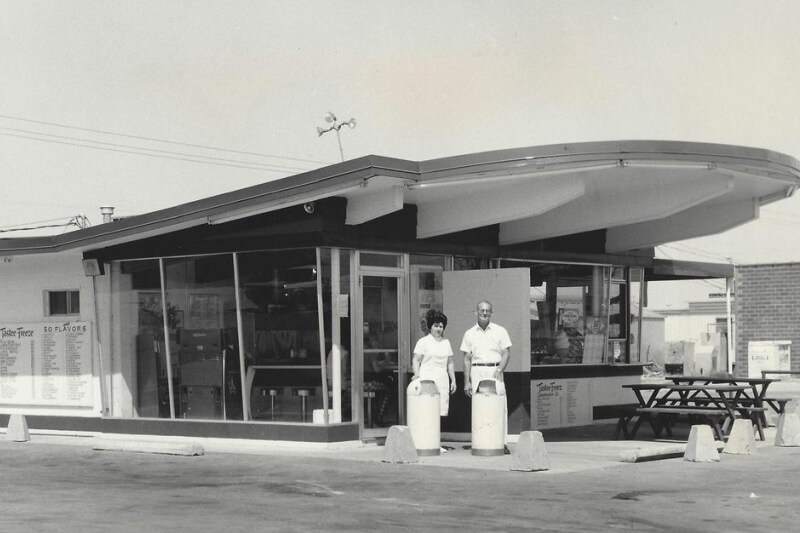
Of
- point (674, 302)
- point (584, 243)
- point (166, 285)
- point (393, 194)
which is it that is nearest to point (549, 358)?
point (584, 243)

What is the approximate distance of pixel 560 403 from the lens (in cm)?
1839

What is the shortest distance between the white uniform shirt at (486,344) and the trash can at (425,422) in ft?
2.37

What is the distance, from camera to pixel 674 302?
104688 millimetres

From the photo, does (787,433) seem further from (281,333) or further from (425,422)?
(281,333)

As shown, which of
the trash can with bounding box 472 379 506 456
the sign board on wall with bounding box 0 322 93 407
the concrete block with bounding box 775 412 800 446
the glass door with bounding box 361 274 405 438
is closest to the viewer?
the trash can with bounding box 472 379 506 456

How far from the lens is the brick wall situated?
3618 centimetres

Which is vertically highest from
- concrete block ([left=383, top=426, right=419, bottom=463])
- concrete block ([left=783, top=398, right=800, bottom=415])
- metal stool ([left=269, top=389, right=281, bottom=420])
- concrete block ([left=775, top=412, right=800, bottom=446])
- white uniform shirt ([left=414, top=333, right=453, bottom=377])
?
white uniform shirt ([left=414, top=333, right=453, bottom=377])

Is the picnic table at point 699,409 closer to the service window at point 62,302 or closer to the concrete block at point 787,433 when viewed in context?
the concrete block at point 787,433

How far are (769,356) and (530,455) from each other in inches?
989

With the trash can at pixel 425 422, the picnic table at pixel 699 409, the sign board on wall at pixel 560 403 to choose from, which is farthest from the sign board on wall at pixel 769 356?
the trash can at pixel 425 422

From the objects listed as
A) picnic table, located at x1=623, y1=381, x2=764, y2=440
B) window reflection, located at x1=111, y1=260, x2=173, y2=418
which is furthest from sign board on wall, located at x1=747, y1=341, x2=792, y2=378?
window reflection, located at x1=111, y1=260, x2=173, y2=418

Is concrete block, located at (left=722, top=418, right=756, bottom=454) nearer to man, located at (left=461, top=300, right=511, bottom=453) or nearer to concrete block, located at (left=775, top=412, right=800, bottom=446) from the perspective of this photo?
concrete block, located at (left=775, top=412, right=800, bottom=446)

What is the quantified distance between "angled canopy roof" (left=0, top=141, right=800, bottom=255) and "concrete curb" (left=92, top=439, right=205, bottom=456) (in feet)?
9.52

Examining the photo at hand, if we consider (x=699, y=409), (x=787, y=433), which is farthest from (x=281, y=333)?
(x=787, y=433)
